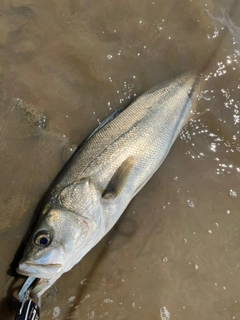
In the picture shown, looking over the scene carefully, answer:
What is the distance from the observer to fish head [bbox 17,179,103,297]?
9.64ft

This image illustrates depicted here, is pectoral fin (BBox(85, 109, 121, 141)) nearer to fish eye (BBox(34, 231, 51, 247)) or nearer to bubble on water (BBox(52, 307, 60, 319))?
fish eye (BBox(34, 231, 51, 247))

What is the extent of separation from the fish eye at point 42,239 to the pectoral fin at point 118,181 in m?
0.62

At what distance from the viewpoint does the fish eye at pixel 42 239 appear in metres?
2.98

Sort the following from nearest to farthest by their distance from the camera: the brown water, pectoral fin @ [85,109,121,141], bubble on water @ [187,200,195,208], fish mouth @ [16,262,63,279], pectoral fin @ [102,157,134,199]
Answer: fish mouth @ [16,262,63,279]
pectoral fin @ [102,157,134,199]
the brown water
pectoral fin @ [85,109,121,141]
bubble on water @ [187,200,195,208]

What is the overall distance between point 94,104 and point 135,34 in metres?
1.05

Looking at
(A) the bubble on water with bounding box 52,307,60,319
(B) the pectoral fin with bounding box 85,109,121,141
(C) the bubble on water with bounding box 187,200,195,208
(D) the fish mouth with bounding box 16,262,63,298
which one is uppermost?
(B) the pectoral fin with bounding box 85,109,121,141

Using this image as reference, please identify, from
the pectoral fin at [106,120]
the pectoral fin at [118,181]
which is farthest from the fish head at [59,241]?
the pectoral fin at [106,120]

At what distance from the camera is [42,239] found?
3000 millimetres

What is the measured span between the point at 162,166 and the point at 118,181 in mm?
748

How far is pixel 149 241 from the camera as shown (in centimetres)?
364

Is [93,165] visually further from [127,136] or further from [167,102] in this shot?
[167,102]

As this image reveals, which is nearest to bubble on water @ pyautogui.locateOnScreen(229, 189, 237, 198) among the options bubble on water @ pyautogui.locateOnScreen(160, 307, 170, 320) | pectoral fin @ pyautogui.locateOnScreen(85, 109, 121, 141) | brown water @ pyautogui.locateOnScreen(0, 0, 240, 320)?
brown water @ pyautogui.locateOnScreen(0, 0, 240, 320)

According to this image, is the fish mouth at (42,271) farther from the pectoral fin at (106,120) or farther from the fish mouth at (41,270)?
the pectoral fin at (106,120)

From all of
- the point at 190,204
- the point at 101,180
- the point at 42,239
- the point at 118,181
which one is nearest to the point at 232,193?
the point at 190,204
